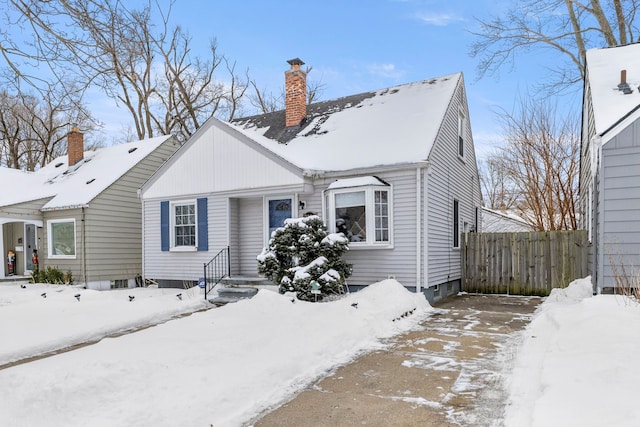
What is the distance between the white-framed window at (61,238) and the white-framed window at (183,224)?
3950 mm

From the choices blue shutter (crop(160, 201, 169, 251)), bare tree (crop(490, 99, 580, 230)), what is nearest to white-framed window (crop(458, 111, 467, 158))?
bare tree (crop(490, 99, 580, 230))

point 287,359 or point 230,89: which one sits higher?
point 230,89

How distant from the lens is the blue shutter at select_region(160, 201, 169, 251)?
12312mm

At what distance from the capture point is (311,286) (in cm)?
849

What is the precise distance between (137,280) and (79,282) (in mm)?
1858

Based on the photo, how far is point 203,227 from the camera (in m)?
11.7

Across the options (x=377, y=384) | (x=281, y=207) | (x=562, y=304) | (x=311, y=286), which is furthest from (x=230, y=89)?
(x=377, y=384)

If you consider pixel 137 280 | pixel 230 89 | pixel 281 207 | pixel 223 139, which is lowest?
pixel 137 280

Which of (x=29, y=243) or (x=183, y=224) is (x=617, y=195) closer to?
(x=183, y=224)

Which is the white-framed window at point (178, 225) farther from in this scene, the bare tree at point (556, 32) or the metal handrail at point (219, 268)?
the bare tree at point (556, 32)

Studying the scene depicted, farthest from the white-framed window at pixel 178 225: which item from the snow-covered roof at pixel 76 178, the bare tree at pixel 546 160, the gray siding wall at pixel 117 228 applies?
the bare tree at pixel 546 160

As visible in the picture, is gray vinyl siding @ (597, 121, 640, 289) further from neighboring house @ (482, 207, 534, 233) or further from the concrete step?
neighboring house @ (482, 207, 534, 233)

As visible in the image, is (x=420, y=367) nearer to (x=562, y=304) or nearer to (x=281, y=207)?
(x=562, y=304)

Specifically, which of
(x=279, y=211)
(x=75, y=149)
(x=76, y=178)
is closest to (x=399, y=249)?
(x=279, y=211)
